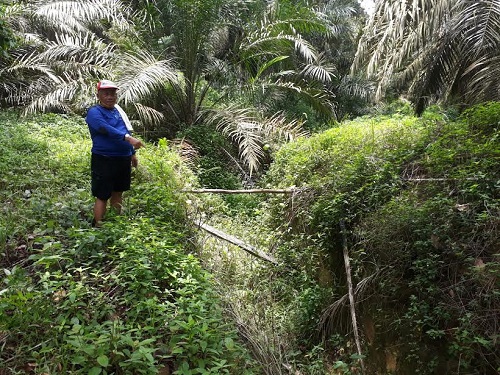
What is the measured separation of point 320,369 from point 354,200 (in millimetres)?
1918

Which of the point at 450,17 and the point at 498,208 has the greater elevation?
the point at 450,17

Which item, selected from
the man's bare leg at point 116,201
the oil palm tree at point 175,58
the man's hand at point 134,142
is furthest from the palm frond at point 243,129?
the man's hand at point 134,142

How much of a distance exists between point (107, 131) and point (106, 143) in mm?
A: 189

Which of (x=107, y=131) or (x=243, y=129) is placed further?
(x=243, y=129)

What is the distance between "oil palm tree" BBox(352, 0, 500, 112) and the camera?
23.8ft

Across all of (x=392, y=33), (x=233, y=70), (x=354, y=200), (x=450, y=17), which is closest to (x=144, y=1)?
(x=233, y=70)

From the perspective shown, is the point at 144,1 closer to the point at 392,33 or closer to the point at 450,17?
the point at 392,33

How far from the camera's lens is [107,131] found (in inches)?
184

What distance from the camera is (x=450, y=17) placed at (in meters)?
7.73

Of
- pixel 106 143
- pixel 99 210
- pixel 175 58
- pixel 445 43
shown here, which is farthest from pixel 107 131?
pixel 175 58

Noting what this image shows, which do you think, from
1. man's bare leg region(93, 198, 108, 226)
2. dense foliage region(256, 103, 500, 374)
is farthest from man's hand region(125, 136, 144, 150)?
dense foliage region(256, 103, 500, 374)

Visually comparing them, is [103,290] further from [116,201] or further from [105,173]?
[116,201]

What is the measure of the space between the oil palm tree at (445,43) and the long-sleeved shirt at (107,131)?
545 centimetres

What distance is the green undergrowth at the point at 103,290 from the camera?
3021 millimetres
